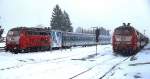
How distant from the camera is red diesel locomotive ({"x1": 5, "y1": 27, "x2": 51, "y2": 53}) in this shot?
1267 inches

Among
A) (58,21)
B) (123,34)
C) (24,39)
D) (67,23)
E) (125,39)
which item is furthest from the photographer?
(67,23)

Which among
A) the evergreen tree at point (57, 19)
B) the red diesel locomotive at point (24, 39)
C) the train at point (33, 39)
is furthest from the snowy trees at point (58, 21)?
the red diesel locomotive at point (24, 39)

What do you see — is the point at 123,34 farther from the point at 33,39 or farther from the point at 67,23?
the point at 67,23

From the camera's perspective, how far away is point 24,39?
3275 cm

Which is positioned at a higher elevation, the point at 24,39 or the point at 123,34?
the point at 123,34

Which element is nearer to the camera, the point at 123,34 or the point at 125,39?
the point at 125,39

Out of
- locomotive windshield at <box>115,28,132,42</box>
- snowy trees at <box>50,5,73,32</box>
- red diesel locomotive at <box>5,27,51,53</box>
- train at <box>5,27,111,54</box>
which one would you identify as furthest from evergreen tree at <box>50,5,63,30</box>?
locomotive windshield at <box>115,28,132,42</box>

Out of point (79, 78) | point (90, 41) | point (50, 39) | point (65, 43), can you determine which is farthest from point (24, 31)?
point (90, 41)

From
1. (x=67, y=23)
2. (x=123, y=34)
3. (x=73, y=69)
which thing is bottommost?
(x=73, y=69)

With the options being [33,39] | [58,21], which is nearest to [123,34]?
[33,39]

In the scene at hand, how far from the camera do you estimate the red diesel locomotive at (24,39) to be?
32.2 m

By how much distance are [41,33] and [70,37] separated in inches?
602

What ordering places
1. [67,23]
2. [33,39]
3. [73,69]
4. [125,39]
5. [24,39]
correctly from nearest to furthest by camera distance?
[73,69], [125,39], [24,39], [33,39], [67,23]

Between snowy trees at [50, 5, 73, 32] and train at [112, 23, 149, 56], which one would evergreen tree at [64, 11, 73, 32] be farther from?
train at [112, 23, 149, 56]
